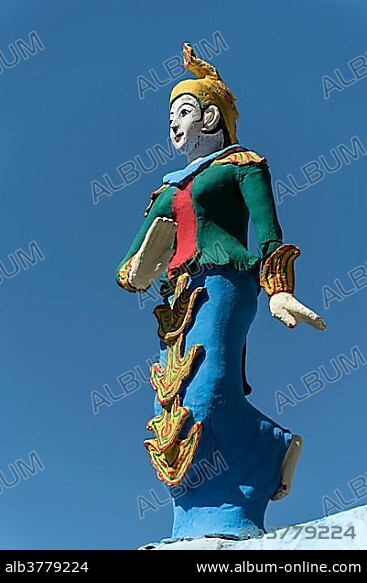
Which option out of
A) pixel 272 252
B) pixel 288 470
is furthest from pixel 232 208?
pixel 288 470

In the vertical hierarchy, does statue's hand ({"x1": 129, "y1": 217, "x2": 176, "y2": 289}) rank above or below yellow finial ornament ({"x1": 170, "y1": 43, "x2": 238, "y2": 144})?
below

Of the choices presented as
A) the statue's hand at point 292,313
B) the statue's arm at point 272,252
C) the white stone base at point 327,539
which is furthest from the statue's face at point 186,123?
the white stone base at point 327,539

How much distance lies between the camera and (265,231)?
4578 mm

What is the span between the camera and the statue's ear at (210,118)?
5027 mm

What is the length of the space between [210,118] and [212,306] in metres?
0.98

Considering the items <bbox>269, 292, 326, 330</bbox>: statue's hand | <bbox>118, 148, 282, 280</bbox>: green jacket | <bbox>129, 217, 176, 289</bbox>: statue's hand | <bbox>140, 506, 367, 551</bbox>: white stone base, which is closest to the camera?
<bbox>140, 506, 367, 551</bbox>: white stone base

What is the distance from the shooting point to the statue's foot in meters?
4.48

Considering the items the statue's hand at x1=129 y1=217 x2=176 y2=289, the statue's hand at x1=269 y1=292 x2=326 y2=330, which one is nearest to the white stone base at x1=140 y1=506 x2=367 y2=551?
the statue's hand at x1=269 y1=292 x2=326 y2=330

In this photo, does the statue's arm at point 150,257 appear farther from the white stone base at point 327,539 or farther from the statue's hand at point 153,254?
the white stone base at point 327,539

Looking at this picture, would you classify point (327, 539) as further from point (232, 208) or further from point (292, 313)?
point (232, 208)

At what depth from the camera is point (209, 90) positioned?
5.08m

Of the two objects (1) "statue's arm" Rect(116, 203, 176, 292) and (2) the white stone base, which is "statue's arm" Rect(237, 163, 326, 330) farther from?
(2) the white stone base

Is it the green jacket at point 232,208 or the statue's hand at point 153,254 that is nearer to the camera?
the green jacket at point 232,208
